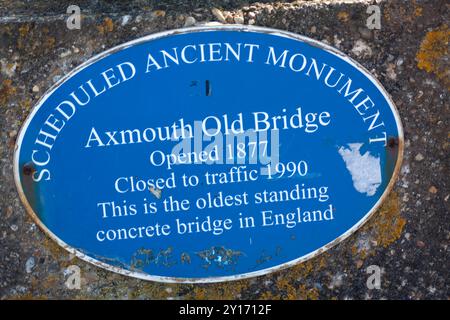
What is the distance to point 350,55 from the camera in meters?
2.40

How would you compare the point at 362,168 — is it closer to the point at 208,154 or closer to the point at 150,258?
the point at 208,154

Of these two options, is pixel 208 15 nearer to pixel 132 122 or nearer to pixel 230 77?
pixel 230 77

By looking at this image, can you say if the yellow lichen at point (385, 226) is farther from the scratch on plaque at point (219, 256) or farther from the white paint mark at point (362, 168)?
the scratch on plaque at point (219, 256)

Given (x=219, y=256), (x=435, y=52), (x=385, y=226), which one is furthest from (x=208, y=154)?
(x=435, y=52)

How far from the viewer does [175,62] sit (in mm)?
2354

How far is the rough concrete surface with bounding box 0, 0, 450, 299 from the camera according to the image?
7.82 ft

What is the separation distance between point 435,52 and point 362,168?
1.25ft

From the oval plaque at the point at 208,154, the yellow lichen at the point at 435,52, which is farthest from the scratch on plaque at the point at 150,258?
the yellow lichen at the point at 435,52

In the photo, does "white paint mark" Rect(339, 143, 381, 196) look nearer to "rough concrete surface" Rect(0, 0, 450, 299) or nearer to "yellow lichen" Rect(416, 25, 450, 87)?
"rough concrete surface" Rect(0, 0, 450, 299)

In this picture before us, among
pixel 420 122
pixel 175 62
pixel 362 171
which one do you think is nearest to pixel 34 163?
pixel 175 62

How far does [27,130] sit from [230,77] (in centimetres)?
58

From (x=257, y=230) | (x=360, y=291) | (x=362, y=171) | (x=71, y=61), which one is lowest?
(x=360, y=291)

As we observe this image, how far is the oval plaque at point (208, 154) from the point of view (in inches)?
93.0

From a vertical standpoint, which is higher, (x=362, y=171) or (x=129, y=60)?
(x=129, y=60)
